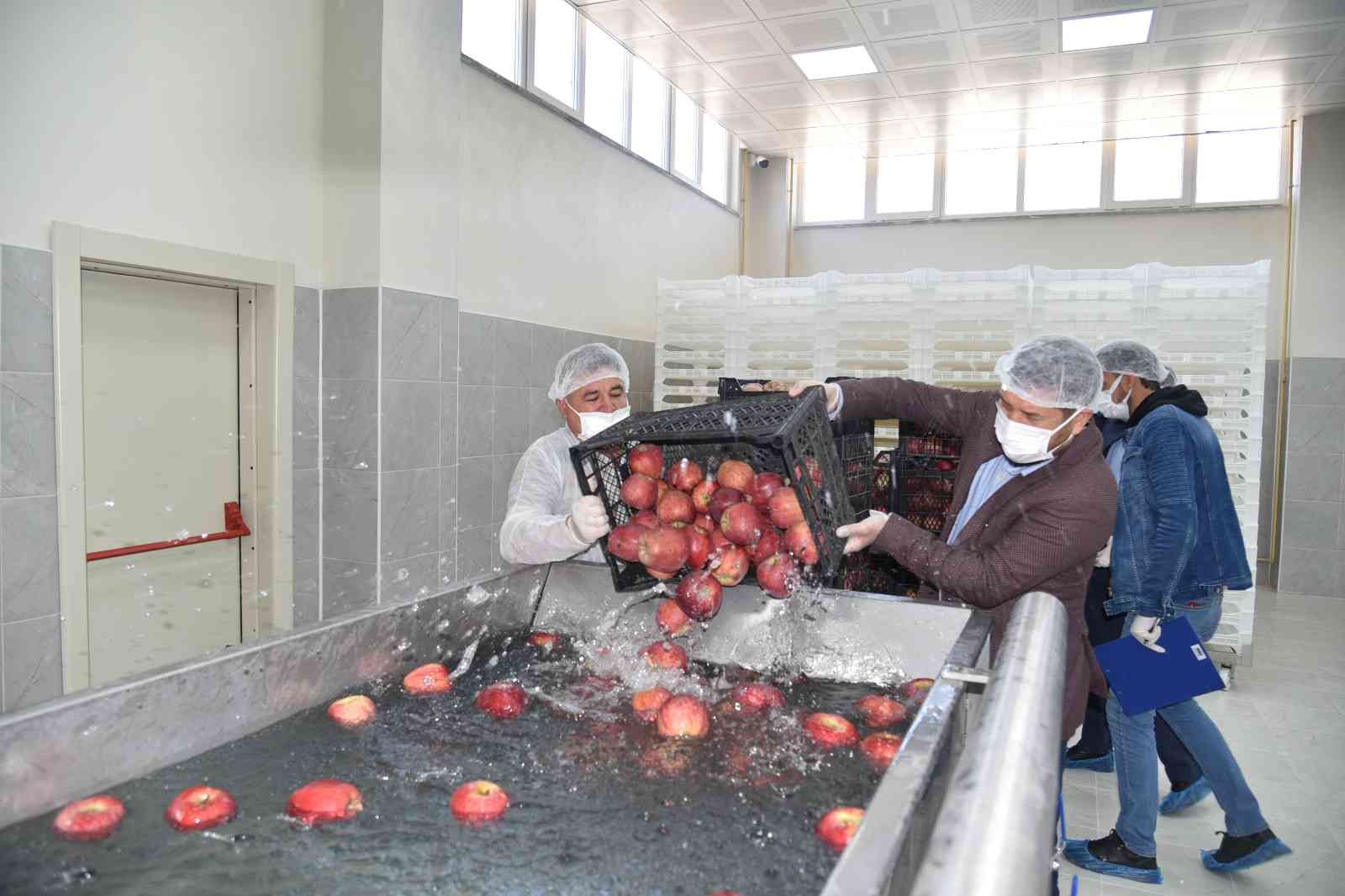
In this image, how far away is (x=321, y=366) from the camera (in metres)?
4.11

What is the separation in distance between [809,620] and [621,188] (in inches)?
199

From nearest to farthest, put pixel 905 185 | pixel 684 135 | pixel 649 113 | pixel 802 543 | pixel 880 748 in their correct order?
1. pixel 880 748
2. pixel 802 543
3. pixel 649 113
4. pixel 684 135
5. pixel 905 185

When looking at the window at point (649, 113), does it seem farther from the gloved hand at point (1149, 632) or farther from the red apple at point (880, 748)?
the red apple at point (880, 748)

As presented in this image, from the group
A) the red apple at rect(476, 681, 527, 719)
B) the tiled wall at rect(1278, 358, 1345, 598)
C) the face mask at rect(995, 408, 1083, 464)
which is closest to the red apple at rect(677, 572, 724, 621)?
the red apple at rect(476, 681, 527, 719)

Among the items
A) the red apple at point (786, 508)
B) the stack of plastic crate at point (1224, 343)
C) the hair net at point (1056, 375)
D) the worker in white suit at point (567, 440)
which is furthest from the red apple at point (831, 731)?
the stack of plastic crate at point (1224, 343)

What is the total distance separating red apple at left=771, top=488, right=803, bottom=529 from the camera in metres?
1.78

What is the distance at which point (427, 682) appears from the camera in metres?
1.68

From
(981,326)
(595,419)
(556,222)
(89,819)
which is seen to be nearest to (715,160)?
(556,222)

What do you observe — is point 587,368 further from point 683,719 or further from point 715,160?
point 715,160

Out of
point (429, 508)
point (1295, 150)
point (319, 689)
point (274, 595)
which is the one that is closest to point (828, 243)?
point (1295, 150)

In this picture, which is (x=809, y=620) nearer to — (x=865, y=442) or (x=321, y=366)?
(x=865, y=442)

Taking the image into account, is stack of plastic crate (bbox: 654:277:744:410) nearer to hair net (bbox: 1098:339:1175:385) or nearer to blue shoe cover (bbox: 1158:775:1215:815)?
hair net (bbox: 1098:339:1175:385)

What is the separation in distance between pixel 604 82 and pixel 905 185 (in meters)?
3.65

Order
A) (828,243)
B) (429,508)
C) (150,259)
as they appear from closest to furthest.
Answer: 1. (150,259)
2. (429,508)
3. (828,243)
